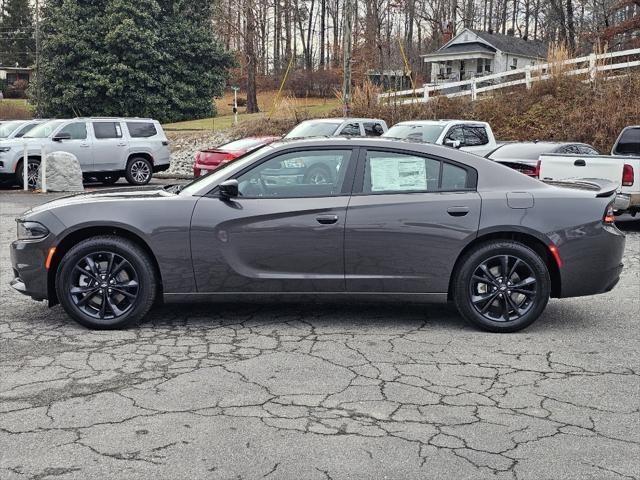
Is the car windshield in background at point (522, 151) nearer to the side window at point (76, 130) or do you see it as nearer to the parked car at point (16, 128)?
the side window at point (76, 130)

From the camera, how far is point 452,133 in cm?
1684

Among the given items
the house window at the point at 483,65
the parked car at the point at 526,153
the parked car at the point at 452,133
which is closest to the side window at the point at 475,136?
the parked car at the point at 452,133

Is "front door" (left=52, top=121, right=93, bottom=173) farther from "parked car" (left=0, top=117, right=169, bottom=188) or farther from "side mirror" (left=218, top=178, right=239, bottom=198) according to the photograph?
"side mirror" (left=218, top=178, right=239, bottom=198)

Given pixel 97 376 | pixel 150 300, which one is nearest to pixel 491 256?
pixel 150 300

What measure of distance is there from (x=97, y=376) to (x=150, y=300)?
3.80ft

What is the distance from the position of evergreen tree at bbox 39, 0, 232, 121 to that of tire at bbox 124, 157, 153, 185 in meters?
21.9

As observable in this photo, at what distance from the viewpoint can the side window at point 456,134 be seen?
1677cm

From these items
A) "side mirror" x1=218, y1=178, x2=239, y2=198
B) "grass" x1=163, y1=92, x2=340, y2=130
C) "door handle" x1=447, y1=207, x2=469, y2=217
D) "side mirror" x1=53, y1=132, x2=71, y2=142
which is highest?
"grass" x1=163, y1=92, x2=340, y2=130

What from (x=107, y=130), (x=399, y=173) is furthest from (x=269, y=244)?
(x=107, y=130)

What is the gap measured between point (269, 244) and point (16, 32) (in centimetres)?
8156

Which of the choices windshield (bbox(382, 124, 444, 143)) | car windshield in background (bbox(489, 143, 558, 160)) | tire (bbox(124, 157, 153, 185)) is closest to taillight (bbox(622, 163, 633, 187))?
car windshield in background (bbox(489, 143, 558, 160))

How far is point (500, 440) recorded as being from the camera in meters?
3.98

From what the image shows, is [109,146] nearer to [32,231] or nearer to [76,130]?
[76,130]

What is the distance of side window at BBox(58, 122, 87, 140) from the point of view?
19859 millimetres
